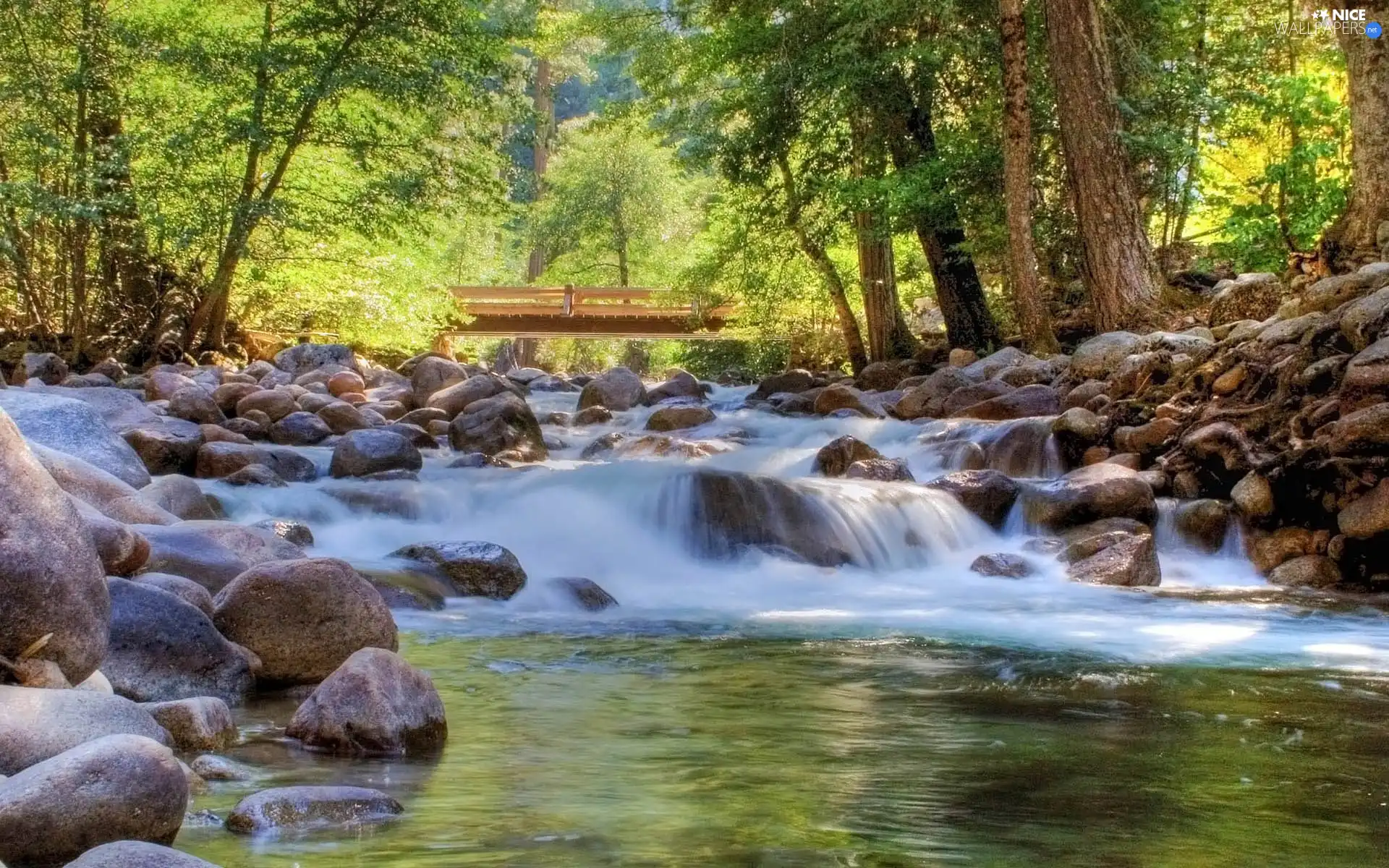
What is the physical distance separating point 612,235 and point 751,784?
28.6 meters

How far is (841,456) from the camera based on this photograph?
12523 mm

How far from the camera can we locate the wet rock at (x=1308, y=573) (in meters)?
9.23

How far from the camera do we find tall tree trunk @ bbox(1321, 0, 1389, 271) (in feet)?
41.4

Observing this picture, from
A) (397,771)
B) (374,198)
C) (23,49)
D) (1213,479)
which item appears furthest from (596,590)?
(23,49)

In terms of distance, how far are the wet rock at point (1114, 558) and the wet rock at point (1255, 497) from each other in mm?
722

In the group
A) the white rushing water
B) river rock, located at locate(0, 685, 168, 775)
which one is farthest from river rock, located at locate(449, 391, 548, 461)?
river rock, located at locate(0, 685, 168, 775)

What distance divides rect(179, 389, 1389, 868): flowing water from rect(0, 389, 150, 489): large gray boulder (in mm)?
1414

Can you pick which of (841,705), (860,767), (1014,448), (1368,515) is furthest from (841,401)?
(860,767)

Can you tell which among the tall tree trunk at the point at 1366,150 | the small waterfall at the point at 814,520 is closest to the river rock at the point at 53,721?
the small waterfall at the point at 814,520

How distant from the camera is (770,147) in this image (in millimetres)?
18312

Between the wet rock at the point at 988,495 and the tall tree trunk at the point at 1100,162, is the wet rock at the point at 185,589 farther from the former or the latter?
the tall tree trunk at the point at 1100,162

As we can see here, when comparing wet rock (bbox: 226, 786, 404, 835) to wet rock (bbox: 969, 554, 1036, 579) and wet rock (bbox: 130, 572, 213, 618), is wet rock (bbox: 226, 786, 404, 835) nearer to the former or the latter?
wet rock (bbox: 130, 572, 213, 618)

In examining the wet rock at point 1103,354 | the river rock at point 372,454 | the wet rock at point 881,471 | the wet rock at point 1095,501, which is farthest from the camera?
the wet rock at point 1103,354

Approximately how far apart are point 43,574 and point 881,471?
344 inches
